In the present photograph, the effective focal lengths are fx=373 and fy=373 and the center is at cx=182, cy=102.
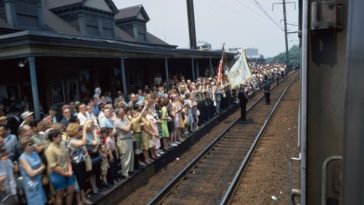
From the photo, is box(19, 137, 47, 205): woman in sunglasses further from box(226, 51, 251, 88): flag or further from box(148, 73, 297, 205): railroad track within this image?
box(226, 51, 251, 88): flag

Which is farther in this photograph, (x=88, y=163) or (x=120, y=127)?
(x=120, y=127)

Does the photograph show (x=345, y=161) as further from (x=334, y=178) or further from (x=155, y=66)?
(x=155, y=66)

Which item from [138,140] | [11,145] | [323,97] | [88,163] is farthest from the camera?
[138,140]

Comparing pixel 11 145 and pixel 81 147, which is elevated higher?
pixel 11 145

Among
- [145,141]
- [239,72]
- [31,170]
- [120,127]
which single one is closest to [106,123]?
[120,127]

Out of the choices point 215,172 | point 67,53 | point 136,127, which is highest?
point 67,53

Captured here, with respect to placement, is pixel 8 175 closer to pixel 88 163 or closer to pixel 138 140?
pixel 88 163

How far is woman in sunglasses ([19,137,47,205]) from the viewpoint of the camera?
622cm

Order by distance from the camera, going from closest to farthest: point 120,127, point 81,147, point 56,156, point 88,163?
point 56,156 → point 81,147 → point 88,163 → point 120,127

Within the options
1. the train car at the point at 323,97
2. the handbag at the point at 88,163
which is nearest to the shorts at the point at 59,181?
the handbag at the point at 88,163

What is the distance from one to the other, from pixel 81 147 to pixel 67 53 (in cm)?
518

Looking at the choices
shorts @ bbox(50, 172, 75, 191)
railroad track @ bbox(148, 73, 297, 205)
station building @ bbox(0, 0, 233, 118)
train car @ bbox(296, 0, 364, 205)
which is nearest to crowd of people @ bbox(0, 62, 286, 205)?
shorts @ bbox(50, 172, 75, 191)

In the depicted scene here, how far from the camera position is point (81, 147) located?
7543mm

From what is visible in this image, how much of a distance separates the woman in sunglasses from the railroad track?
2.64 meters
